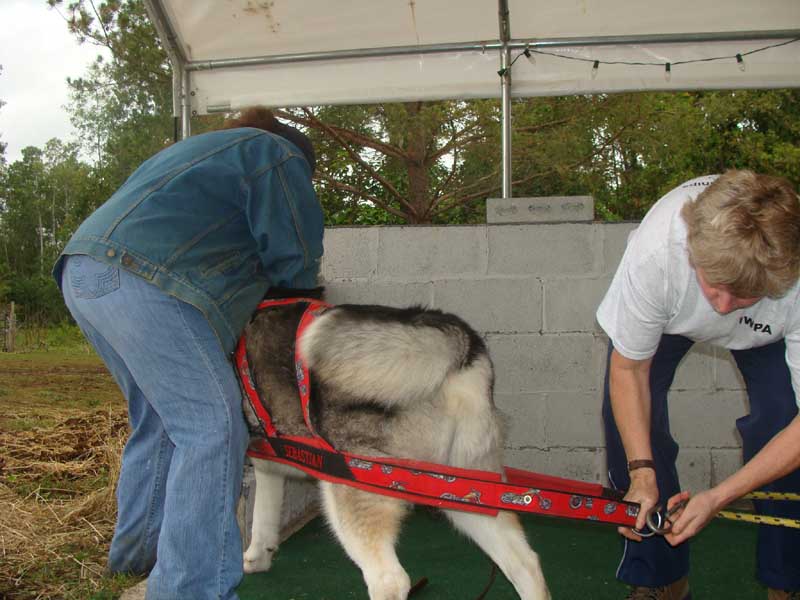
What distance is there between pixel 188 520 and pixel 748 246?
5.27 ft

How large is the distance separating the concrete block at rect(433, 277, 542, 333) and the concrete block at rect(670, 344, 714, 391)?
78 centimetres

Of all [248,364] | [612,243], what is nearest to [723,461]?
[612,243]

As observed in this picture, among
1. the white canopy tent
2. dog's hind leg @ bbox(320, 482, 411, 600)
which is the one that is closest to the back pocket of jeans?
dog's hind leg @ bbox(320, 482, 411, 600)

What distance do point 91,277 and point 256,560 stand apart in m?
1.48

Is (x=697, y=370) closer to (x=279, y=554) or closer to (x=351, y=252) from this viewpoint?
(x=351, y=252)

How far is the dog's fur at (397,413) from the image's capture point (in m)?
2.09

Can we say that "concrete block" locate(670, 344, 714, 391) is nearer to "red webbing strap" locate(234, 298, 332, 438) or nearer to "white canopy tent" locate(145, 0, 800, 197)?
"white canopy tent" locate(145, 0, 800, 197)

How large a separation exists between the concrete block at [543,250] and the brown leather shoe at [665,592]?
1.80 m

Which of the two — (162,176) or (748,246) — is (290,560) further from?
(748,246)

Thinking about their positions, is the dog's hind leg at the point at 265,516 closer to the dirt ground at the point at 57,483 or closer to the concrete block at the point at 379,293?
the dirt ground at the point at 57,483

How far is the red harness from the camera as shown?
5.99 feet

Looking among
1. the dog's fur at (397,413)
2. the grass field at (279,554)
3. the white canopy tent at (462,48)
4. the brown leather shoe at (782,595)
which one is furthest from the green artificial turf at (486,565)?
the white canopy tent at (462,48)

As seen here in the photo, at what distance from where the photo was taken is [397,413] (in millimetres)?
2104

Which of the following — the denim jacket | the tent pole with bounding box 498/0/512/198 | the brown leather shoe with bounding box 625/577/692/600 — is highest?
the tent pole with bounding box 498/0/512/198
